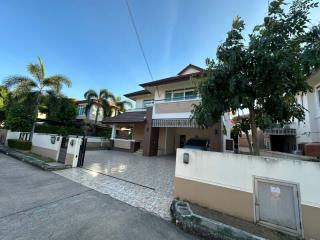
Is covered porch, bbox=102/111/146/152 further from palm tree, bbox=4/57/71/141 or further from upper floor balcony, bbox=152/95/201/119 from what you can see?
palm tree, bbox=4/57/71/141

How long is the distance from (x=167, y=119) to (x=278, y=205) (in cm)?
1060

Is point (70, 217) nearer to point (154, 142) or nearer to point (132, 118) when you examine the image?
point (154, 142)

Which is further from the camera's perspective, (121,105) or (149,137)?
(121,105)

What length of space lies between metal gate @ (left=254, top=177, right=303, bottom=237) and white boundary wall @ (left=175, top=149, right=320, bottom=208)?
14cm

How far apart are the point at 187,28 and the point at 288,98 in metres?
8.25

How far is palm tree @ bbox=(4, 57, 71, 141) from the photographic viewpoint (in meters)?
14.1

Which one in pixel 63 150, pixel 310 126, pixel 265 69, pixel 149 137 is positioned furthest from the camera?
pixel 149 137

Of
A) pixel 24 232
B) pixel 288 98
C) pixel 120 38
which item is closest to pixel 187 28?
pixel 120 38

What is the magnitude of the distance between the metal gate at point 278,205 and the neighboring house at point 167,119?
573cm

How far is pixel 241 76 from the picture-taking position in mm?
4895

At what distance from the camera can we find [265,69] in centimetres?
Result: 457

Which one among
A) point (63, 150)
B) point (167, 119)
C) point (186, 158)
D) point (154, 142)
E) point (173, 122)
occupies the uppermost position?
point (167, 119)

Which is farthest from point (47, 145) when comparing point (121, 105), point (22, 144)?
point (121, 105)

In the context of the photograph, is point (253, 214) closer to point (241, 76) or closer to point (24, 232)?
point (241, 76)
